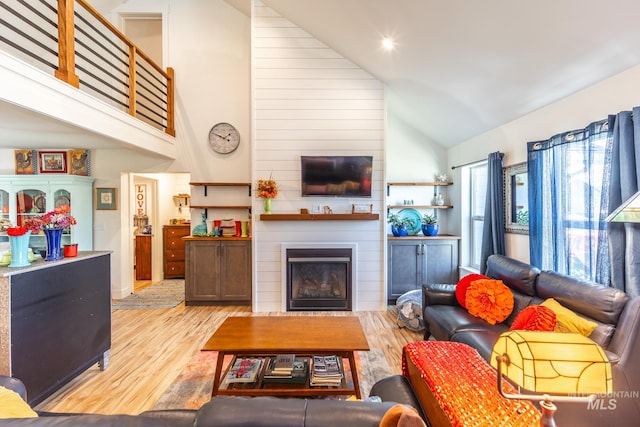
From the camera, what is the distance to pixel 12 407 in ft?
3.19

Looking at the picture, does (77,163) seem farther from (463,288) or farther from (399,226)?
(463,288)

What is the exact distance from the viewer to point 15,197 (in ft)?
14.5

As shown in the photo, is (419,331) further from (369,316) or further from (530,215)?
(530,215)

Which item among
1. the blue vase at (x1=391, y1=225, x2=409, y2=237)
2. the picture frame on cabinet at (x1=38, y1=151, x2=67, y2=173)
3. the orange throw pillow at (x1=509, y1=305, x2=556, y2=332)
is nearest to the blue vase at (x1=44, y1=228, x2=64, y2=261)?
the picture frame on cabinet at (x1=38, y1=151, x2=67, y2=173)

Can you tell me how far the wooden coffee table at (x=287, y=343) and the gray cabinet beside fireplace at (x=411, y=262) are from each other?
6.69ft

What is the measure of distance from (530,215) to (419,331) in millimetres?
1757

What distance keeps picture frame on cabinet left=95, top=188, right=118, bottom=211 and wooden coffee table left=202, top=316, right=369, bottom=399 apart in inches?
137

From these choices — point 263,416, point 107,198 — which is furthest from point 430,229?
point 107,198

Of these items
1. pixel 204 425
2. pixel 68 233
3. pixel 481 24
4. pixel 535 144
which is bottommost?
pixel 204 425

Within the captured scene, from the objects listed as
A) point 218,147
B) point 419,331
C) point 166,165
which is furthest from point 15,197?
point 419,331

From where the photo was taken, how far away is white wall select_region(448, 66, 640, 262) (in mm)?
2217

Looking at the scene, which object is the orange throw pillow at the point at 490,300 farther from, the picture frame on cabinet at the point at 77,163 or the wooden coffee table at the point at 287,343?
the picture frame on cabinet at the point at 77,163

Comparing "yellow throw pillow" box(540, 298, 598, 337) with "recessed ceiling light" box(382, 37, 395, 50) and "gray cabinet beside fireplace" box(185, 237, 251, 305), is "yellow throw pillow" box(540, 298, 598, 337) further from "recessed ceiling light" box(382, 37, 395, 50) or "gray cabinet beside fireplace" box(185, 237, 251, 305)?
"gray cabinet beside fireplace" box(185, 237, 251, 305)

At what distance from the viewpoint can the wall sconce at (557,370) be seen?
981 mm
